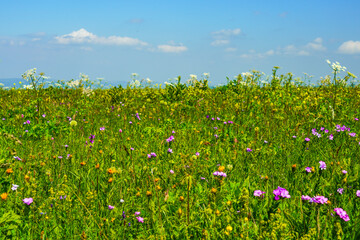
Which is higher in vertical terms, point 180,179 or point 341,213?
point 341,213

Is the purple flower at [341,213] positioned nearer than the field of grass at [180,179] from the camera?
Yes

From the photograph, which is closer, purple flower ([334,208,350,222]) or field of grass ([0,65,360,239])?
purple flower ([334,208,350,222])

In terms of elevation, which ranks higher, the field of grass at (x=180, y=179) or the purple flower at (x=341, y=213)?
the purple flower at (x=341, y=213)

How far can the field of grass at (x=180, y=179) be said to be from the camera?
5.85 feet

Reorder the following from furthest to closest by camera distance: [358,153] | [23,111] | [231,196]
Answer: [23,111]
[358,153]
[231,196]

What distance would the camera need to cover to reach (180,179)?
98.4 inches

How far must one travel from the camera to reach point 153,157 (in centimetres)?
316

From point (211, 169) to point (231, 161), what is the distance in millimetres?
299

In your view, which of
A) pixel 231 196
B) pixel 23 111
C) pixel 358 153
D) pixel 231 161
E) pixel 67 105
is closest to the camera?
pixel 231 196

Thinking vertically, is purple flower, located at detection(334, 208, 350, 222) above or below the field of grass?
above

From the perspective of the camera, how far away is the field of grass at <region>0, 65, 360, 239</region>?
178 cm

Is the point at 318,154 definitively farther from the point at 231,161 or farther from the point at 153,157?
the point at 153,157

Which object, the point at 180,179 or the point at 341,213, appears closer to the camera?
the point at 341,213

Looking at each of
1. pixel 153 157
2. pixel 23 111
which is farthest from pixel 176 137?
pixel 23 111
